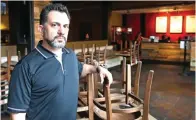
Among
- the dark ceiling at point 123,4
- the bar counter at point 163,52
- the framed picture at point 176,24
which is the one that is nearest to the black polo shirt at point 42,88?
the dark ceiling at point 123,4

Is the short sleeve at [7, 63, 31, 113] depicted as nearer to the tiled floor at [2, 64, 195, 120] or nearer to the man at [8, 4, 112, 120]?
the man at [8, 4, 112, 120]

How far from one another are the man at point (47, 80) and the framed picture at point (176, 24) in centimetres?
1336

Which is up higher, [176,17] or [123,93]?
[176,17]

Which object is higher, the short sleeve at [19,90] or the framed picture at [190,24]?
the framed picture at [190,24]

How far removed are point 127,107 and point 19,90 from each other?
137cm

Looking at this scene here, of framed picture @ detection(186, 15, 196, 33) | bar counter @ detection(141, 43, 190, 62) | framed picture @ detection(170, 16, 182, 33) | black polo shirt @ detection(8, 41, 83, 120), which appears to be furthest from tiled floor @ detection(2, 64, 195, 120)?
framed picture @ detection(170, 16, 182, 33)

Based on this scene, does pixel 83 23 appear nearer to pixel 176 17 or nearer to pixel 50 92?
pixel 176 17

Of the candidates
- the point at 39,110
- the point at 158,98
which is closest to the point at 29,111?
the point at 39,110

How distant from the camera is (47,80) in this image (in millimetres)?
1229

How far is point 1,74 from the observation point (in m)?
3.98

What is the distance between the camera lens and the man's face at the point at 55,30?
1.26 metres

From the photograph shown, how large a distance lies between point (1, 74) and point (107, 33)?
7.38 metres

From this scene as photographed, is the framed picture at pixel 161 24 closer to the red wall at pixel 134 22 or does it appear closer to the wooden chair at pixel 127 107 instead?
the red wall at pixel 134 22

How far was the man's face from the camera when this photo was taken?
1258 millimetres
